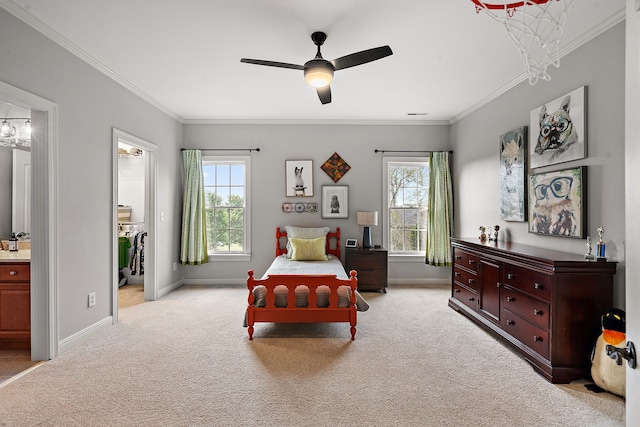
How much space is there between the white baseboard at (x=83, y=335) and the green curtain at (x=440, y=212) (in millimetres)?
4606

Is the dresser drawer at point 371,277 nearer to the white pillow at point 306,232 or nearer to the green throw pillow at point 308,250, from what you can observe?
the green throw pillow at point 308,250

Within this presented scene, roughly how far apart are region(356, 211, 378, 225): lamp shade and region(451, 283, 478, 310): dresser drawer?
1.51 metres

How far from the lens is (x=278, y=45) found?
3.11 metres

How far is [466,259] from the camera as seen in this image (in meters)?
4.02

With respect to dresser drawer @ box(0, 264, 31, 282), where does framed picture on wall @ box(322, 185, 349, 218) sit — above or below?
above

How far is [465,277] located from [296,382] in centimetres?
254

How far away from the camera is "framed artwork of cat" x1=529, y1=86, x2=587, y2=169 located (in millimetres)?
2873

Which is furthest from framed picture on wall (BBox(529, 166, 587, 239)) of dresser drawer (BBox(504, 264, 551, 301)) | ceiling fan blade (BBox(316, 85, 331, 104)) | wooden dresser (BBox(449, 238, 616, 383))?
ceiling fan blade (BBox(316, 85, 331, 104))

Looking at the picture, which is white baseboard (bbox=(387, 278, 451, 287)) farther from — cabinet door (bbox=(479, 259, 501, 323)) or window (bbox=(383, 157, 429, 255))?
cabinet door (bbox=(479, 259, 501, 323))

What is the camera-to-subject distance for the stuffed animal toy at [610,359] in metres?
2.23

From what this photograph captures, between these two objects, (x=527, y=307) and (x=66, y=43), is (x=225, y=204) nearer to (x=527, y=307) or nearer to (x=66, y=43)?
(x=66, y=43)

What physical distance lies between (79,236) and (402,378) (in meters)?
3.23

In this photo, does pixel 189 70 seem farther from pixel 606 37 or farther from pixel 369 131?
pixel 606 37

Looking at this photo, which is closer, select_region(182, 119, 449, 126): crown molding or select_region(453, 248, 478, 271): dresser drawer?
select_region(453, 248, 478, 271): dresser drawer
